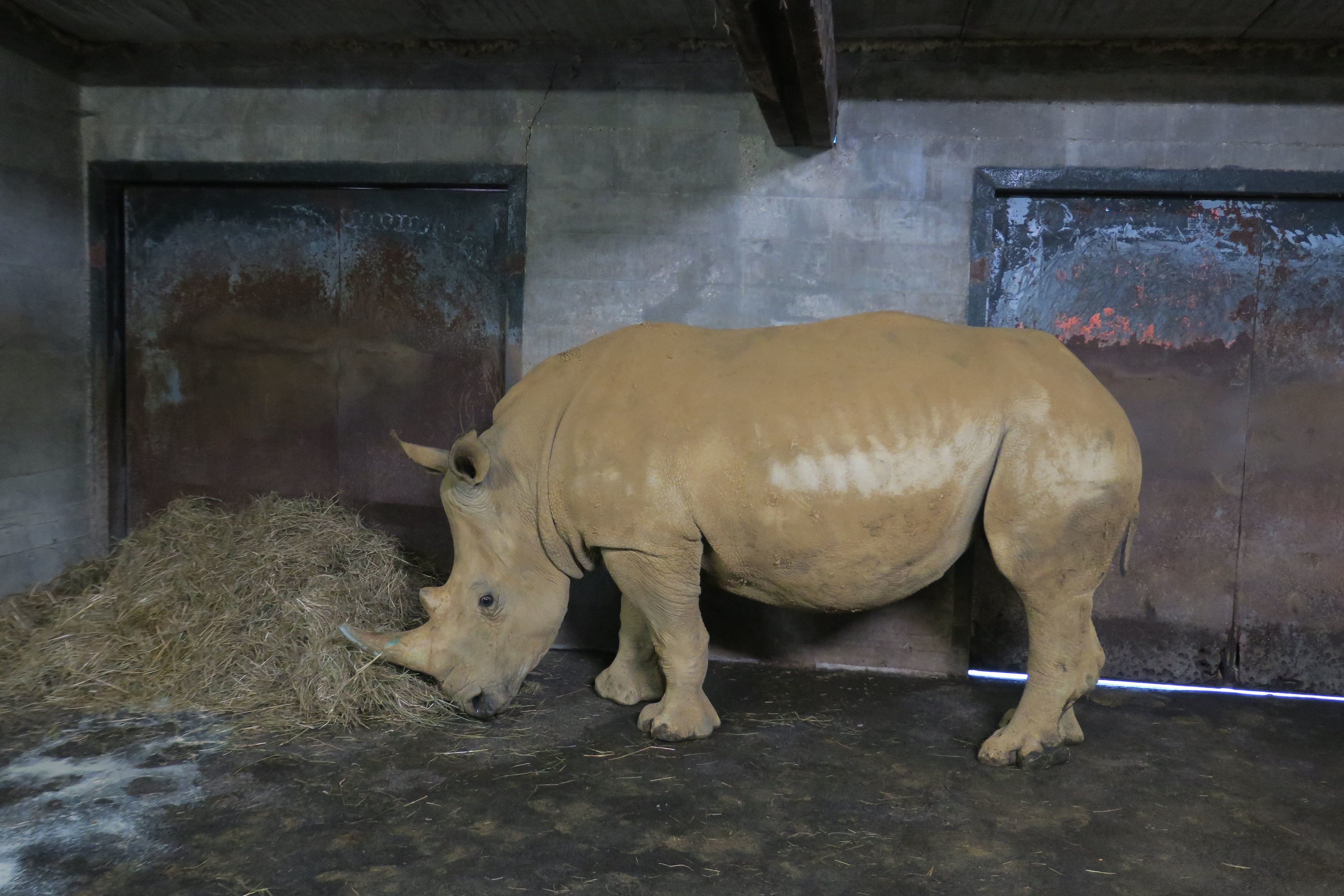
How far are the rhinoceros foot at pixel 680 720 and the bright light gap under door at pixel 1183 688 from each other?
196 centimetres

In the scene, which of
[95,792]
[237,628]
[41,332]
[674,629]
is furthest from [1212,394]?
[41,332]

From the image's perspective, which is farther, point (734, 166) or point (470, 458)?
point (734, 166)

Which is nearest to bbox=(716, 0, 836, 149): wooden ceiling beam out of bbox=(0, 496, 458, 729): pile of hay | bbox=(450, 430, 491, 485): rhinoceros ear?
bbox=(450, 430, 491, 485): rhinoceros ear

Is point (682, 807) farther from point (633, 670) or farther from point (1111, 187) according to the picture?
point (1111, 187)

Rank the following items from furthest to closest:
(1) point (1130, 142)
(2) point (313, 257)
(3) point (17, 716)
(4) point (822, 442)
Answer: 1. (2) point (313, 257)
2. (1) point (1130, 142)
3. (3) point (17, 716)
4. (4) point (822, 442)

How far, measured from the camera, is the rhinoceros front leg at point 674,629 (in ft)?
15.5

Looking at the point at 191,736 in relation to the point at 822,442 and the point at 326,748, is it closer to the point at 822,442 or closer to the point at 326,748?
the point at 326,748

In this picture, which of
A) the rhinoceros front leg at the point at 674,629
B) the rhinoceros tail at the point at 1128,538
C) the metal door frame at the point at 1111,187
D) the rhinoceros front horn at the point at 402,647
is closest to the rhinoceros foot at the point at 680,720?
the rhinoceros front leg at the point at 674,629

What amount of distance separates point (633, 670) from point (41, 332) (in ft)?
14.7

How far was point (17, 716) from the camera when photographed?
489 centimetres

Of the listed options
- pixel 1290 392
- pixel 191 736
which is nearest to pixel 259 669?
pixel 191 736

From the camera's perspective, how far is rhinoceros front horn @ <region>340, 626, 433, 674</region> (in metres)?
4.86

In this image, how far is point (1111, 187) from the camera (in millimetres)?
5789

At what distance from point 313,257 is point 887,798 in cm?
498
